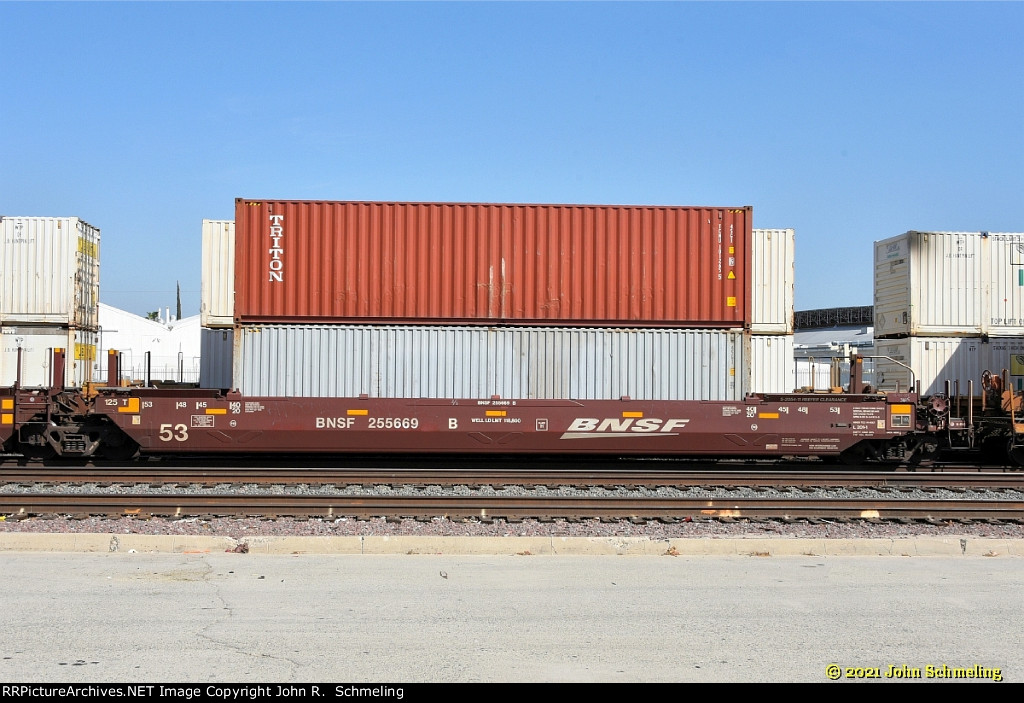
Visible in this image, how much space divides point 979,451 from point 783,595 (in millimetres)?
12760

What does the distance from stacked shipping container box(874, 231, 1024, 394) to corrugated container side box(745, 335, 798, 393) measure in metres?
2.60

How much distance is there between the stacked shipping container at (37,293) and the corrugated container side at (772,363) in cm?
1485

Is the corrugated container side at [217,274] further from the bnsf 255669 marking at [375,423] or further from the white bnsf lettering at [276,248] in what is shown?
the bnsf 255669 marking at [375,423]

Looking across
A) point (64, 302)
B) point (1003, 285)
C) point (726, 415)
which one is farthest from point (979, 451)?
point (64, 302)

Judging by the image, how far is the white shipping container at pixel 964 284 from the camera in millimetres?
18391

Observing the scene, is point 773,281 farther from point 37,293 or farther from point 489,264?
point 37,293

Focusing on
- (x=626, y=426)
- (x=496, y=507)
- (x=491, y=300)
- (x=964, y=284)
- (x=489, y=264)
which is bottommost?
(x=496, y=507)

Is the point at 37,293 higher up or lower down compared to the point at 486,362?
higher up

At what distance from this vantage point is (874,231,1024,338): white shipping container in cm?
1839

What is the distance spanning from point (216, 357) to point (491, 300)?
712cm

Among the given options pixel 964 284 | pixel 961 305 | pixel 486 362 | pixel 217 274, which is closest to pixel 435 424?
pixel 486 362

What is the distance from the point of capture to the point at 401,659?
5031mm

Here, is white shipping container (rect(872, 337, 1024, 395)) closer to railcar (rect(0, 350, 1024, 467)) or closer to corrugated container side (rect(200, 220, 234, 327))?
railcar (rect(0, 350, 1024, 467))

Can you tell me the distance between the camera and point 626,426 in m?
13.8
